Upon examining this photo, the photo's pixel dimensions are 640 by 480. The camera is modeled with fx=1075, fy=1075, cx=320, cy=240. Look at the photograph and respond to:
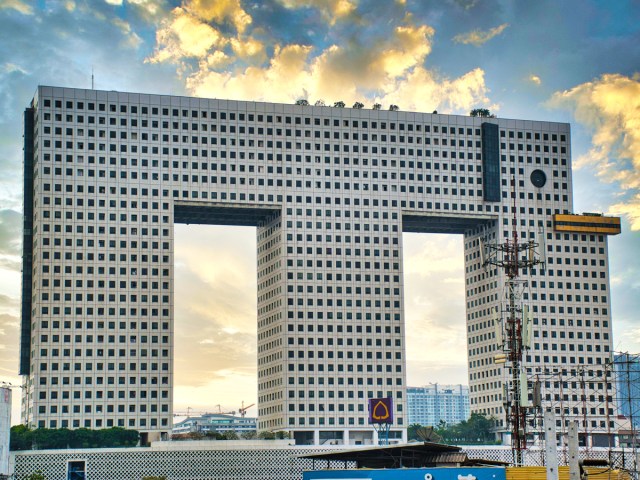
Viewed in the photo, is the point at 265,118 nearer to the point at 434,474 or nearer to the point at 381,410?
the point at 381,410

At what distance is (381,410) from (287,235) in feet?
110

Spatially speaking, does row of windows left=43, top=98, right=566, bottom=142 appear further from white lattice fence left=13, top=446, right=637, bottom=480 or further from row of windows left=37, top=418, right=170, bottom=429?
white lattice fence left=13, top=446, right=637, bottom=480

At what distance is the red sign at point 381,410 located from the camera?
160 metres

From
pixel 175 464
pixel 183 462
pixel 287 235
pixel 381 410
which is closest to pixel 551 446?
pixel 183 462

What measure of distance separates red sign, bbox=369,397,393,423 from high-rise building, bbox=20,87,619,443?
493 inches

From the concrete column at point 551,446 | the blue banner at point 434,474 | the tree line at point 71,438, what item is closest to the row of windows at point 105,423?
the tree line at point 71,438

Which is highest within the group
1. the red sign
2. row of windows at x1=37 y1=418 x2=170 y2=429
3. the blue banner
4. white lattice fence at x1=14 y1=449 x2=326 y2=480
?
the red sign

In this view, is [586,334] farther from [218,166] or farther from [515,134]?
[218,166]

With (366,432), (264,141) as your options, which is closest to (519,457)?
(366,432)

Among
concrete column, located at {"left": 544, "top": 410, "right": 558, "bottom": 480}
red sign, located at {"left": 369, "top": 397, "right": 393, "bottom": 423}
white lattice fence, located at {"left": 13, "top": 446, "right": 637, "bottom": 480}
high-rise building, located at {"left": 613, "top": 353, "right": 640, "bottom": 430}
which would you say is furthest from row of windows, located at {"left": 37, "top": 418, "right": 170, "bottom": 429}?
concrete column, located at {"left": 544, "top": 410, "right": 558, "bottom": 480}

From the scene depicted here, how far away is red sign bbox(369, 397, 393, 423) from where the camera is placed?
160m

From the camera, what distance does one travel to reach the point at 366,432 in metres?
174

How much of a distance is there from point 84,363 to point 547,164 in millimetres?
86505

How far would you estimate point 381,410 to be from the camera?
160375mm
